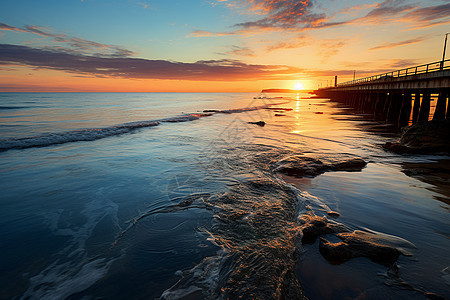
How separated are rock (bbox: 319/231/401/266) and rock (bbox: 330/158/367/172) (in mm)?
5403

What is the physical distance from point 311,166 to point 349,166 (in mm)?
1779

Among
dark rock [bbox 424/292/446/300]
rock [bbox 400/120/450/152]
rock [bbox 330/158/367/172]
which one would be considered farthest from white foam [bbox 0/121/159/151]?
rock [bbox 400/120/450/152]

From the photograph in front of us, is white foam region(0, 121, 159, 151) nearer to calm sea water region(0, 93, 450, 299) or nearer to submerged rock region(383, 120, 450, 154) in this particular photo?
calm sea water region(0, 93, 450, 299)

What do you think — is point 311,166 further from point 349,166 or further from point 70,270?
point 70,270

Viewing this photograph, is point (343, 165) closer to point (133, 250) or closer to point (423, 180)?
point (423, 180)

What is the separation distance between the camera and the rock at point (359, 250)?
3.96m

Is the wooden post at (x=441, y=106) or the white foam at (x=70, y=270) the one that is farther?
the wooden post at (x=441, y=106)

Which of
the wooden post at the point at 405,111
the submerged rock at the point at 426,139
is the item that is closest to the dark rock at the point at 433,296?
the submerged rock at the point at 426,139

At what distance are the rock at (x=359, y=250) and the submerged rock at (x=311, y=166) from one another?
14.9ft

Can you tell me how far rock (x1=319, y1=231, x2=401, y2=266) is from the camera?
3.96 metres

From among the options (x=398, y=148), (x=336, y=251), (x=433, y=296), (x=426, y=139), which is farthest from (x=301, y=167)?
(x=426, y=139)

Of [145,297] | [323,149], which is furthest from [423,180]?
[145,297]

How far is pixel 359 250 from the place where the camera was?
412cm

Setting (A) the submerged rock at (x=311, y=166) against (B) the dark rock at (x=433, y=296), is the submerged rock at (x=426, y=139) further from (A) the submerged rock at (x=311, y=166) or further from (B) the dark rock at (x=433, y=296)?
(B) the dark rock at (x=433, y=296)
